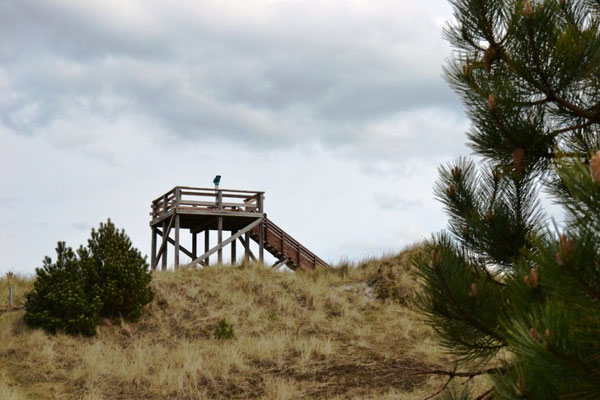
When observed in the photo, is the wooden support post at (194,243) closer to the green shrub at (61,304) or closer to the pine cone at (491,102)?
the green shrub at (61,304)

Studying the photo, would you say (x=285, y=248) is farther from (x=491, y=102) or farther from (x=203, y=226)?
(x=491, y=102)

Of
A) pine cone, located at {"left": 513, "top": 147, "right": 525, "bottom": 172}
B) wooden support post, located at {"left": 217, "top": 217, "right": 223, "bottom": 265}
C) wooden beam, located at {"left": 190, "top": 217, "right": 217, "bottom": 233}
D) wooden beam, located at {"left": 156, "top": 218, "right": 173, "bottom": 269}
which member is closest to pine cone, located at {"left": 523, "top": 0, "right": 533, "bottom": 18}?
pine cone, located at {"left": 513, "top": 147, "right": 525, "bottom": 172}

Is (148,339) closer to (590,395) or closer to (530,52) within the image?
(530,52)

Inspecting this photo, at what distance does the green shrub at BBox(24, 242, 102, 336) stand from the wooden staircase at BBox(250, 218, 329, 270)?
43.7 ft

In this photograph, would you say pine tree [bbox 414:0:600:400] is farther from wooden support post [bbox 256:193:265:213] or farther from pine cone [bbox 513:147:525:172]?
wooden support post [bbox 256:193:265:213]

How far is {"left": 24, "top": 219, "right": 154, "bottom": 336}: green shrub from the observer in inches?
607

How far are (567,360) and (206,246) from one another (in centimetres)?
2649

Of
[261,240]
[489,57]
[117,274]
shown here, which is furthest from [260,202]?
[489,57]

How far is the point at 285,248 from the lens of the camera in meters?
29.1

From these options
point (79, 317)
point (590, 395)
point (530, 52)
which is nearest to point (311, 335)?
point (79, 317)

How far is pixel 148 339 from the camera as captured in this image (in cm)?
1566

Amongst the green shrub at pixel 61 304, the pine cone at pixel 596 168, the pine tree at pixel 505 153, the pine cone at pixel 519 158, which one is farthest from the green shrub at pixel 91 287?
the pine cone at pixel 596 168

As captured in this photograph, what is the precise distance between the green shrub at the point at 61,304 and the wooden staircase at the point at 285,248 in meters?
13.3

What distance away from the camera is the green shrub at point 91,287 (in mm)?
15406
